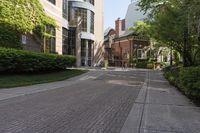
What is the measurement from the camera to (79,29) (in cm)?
4691

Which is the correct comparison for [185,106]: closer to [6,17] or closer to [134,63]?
[6,17]

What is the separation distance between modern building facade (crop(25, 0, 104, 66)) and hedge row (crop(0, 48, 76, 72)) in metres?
8.37

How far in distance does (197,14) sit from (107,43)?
60990mm

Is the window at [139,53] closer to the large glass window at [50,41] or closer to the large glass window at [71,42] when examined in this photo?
the large glass window at [71,42]

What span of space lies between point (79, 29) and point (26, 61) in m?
25.6

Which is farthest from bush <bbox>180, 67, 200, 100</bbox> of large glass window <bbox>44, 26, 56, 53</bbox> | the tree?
large glass window <bbox>44, 26, 56, 53</bbox>

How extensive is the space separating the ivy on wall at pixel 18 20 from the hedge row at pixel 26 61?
211 centimetres

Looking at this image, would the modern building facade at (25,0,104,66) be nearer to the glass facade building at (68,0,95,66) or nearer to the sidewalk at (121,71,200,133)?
the glass facade building at (68,0,95,66)

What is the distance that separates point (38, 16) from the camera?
28.4 metres

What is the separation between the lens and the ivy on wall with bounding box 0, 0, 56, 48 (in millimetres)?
23072

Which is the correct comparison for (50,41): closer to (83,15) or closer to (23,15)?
(23,15)

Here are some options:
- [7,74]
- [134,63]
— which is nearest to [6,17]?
[7,74]

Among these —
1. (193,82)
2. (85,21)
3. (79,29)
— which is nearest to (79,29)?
(79,29)

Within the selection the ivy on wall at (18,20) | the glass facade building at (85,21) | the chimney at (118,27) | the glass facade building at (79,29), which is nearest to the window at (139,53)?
the glass facade building at (79,29)
